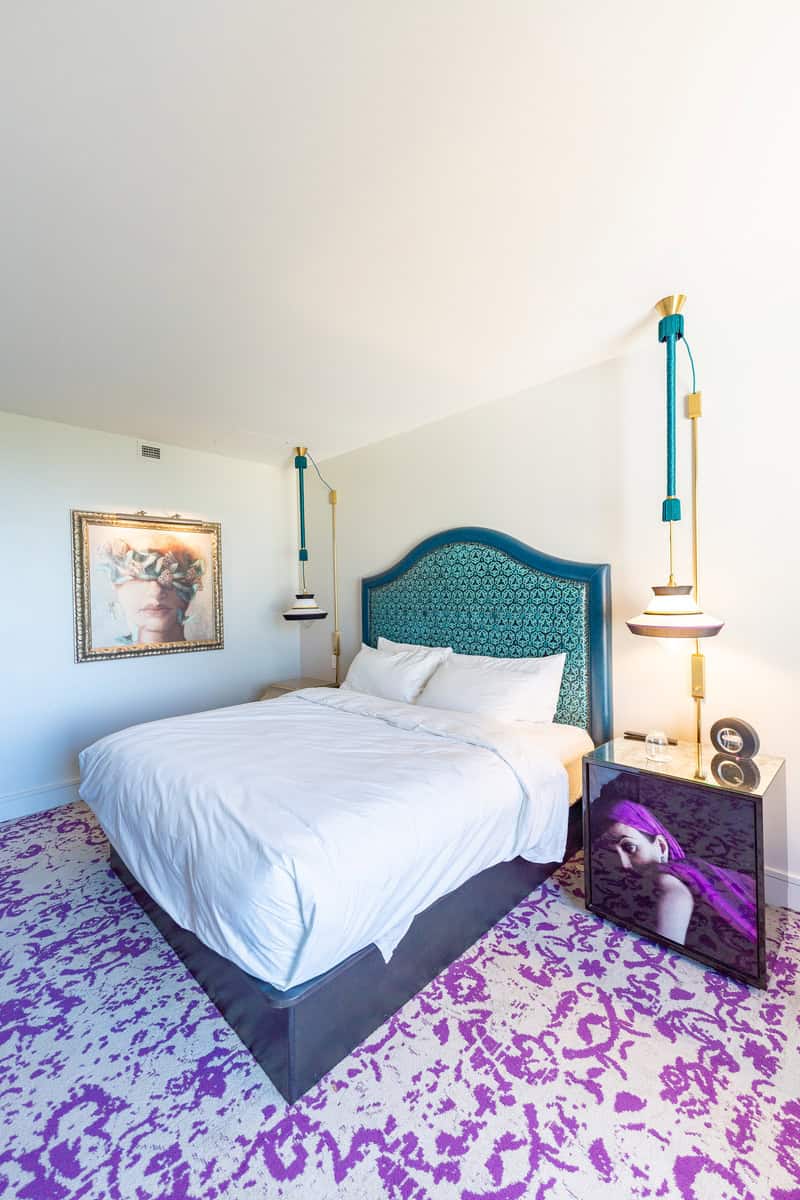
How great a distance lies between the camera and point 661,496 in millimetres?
2520

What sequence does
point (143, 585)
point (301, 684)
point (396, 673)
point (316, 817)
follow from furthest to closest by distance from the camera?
point (301, 684) → point (143, 585) → point (396, 673) → point (316, 817)

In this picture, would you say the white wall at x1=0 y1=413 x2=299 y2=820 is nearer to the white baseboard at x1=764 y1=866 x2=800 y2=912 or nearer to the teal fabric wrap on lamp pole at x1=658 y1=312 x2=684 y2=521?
the teal fabric wrap on lamp pole at x1=658 y1=312 x2=684 y2=521

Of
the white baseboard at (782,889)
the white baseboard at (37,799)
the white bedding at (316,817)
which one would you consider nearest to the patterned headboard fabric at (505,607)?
the white bedding at (316,817)

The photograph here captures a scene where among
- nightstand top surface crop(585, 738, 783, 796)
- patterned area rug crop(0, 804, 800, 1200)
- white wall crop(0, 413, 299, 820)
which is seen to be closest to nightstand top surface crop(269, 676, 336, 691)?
white wall crop(0, 413, 299, 820)

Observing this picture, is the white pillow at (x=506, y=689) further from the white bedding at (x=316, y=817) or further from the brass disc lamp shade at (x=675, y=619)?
the brass disc lamp shade at (x=675, y=619)

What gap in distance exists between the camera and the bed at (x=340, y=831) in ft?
4.49

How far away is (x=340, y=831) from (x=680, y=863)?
136 centimetres

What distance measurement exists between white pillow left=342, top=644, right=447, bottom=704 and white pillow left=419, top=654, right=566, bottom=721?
0.22 meters

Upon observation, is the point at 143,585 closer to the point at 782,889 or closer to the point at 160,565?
the point at 160,565

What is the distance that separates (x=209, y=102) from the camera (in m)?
1.24

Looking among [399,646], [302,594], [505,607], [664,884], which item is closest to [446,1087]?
[664,884]

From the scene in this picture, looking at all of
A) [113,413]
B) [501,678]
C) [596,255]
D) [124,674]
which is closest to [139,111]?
[596,255]

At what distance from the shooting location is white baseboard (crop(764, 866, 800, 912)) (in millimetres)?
2156

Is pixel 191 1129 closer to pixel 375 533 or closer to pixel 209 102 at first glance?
pixel 209 102
